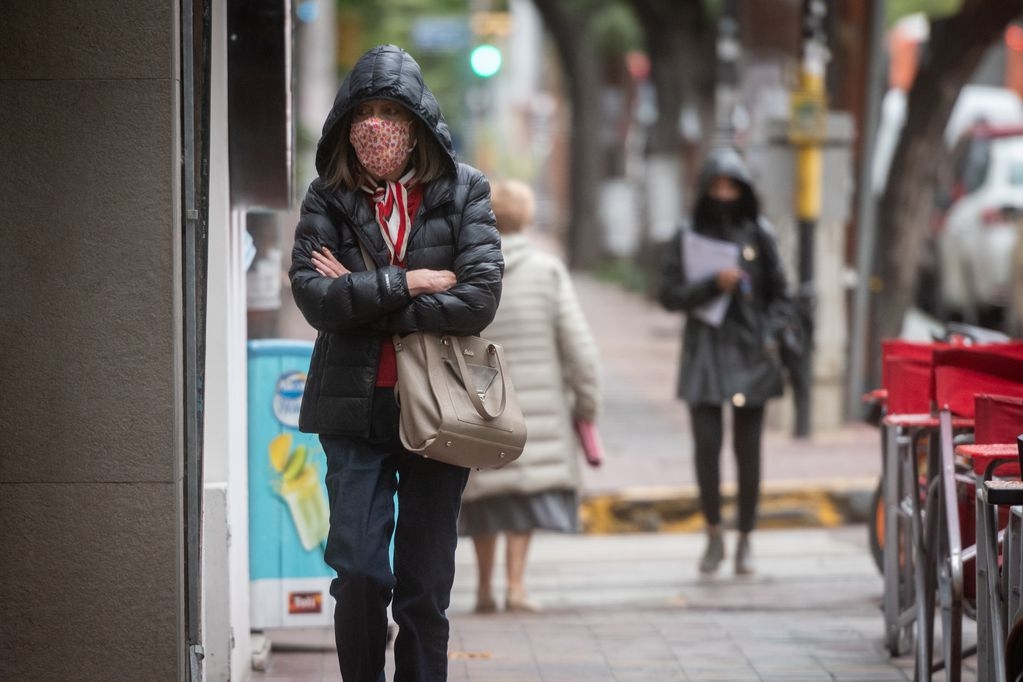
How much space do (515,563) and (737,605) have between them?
99 cm

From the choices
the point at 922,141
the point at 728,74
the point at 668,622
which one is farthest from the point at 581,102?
the point at 668,622

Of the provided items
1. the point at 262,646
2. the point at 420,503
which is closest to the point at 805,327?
the point at 262,646

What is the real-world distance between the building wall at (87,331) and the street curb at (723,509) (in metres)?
5.53

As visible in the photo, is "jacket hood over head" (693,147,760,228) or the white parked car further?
the white parked car

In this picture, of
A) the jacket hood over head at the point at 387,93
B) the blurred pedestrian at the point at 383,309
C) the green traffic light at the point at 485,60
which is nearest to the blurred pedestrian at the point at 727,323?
the blurred pedestrian at the point at 383,309

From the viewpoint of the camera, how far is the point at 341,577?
453 cm

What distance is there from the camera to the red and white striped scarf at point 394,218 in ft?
15.2

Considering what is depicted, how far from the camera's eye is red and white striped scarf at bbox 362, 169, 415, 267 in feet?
15.2

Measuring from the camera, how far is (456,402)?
4.47m

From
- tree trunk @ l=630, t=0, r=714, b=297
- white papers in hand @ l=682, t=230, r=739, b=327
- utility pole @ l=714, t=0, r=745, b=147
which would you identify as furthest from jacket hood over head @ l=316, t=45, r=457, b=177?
tree trunk @ l=630, t=0, r=714, b=297

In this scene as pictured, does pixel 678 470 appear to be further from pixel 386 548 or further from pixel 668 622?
pixel 386 548

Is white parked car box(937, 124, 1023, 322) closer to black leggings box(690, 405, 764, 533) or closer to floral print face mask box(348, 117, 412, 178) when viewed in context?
black leggings box(690, 405, 764, 533)

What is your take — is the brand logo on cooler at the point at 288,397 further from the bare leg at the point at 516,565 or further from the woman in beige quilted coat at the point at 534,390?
the bare leg at the point at 516,565

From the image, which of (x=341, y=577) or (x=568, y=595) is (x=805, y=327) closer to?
(x=568, y=595)
